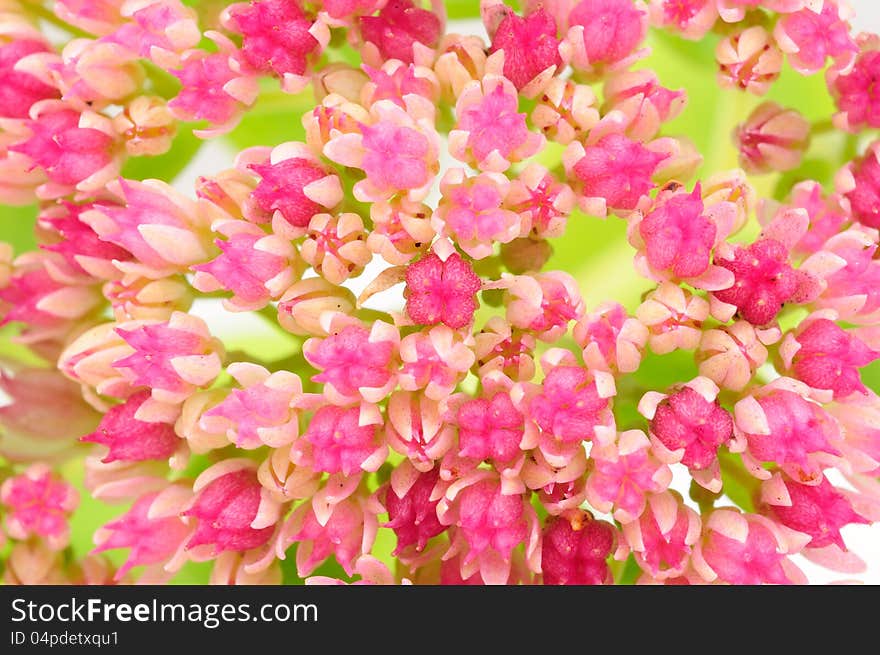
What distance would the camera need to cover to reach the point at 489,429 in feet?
3.12

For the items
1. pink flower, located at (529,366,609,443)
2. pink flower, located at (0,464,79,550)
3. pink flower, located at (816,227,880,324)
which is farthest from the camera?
pink flower, located at (0,464,79,550)

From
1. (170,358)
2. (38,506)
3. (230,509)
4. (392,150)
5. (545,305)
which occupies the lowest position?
(38,506)

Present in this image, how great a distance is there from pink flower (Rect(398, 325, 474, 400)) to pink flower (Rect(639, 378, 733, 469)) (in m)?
0.16

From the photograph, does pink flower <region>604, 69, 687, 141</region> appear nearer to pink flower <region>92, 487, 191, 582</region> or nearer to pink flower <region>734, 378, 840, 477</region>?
pink flower <region>734, 378, 840, 477</region>

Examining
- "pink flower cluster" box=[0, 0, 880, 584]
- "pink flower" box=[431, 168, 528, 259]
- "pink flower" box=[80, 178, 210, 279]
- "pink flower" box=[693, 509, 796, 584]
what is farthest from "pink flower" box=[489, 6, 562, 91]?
"pink flower" box=[693, 509, 796, 584]

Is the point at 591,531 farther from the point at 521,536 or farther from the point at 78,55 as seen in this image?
the point at 78,55

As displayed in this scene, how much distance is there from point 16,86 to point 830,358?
795 millimetres

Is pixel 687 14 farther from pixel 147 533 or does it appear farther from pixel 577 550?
pixel 147 533

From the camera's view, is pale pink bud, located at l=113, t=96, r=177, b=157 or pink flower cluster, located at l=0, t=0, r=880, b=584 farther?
pale pink bud, located at l=113, t=96, r=177, b=157

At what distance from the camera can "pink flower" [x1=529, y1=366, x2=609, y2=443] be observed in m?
0.93

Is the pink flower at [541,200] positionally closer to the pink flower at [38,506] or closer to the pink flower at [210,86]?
the pink flower at [210,86]

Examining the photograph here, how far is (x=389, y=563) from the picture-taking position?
47.9 inches

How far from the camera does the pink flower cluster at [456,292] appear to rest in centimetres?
96

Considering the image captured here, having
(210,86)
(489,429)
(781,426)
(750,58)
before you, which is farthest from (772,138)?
(210,86)
